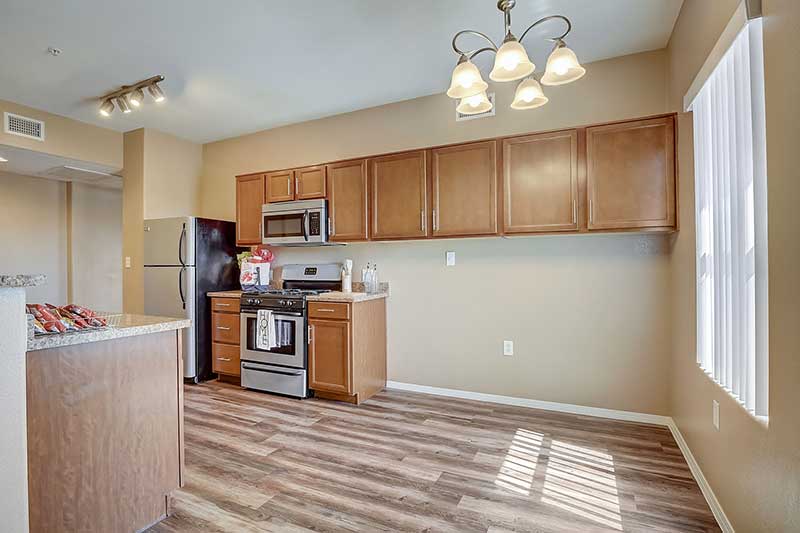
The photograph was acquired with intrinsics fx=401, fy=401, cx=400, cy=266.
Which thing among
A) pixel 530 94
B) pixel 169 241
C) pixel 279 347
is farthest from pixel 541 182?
pixel 169 241

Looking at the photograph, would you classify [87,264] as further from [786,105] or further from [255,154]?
[786,105]

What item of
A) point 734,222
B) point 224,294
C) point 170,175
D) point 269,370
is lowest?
point 269,370

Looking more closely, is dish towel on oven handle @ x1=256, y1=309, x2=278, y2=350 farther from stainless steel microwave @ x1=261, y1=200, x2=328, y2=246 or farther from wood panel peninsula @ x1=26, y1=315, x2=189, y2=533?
wood panel peninsula @ x1=26, y1=315, x2=189, y2=533

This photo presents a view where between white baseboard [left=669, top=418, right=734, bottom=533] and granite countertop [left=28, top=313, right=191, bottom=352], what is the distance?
105 inches

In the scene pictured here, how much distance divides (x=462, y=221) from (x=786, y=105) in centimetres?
218

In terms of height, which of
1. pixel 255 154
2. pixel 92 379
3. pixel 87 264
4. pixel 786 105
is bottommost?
pixel 92 379

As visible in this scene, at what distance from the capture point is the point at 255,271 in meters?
4.32

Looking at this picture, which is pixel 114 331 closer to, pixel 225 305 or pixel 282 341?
pixel 282 341

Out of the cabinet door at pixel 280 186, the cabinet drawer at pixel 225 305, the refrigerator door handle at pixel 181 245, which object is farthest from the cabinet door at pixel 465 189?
the refrigerator door handle at pixel 181 245

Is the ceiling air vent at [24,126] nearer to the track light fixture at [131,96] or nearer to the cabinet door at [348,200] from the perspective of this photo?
the track light fixture at [131,96]

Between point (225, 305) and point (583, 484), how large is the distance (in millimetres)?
3563

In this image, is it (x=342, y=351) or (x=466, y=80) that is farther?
(x=342, y=351)

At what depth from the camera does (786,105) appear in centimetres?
124

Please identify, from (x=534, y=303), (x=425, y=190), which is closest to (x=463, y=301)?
(x=534, y=303)
